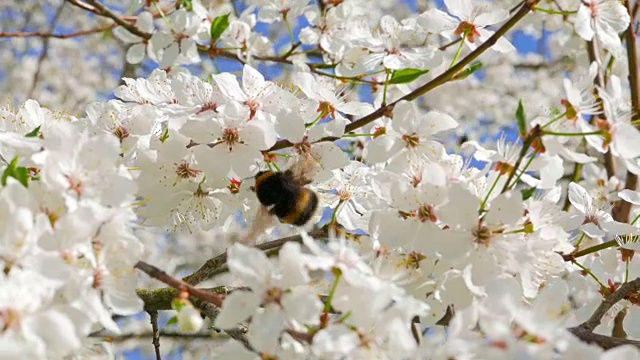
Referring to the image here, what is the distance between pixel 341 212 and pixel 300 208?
7.6 inches

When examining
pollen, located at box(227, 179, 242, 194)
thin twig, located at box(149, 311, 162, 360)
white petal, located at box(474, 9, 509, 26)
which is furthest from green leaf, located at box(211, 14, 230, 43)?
thin twig, located at box(149, 311, 162, 360)

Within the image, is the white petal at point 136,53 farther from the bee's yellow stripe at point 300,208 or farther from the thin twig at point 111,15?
the bee's yellow stripe at point 300,208

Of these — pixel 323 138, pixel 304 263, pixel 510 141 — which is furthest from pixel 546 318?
pixel 323 138

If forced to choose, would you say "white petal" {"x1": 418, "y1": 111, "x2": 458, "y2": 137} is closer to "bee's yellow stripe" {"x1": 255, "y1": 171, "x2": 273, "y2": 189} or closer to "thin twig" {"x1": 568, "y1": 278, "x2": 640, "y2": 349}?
"bee's yellow stripe" {"x1": 255, "y1": 171, "x2": 273, "y2": 189}

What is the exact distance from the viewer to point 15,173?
4.48 ft

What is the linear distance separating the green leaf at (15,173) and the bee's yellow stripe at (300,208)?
2.18 feet

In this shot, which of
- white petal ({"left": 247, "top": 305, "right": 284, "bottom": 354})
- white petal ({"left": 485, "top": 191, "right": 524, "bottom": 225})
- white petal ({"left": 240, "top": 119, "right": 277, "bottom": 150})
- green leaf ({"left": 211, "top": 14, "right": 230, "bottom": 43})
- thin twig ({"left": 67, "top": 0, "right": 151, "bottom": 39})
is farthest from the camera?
thin twig ({"left": 67, "top": 0, "right": 151, "bottom": 39})

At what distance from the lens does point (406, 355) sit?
1140 mm

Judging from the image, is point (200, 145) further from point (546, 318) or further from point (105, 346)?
point (546, 318)

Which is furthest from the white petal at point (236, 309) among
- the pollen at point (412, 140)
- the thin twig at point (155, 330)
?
the thin twig at point (155, 330)

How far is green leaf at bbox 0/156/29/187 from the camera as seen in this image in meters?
1.36

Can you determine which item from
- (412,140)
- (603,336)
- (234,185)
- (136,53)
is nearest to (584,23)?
(412,140)

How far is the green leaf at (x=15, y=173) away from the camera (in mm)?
1356

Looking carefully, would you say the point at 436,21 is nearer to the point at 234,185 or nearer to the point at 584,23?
the point at 584,23
